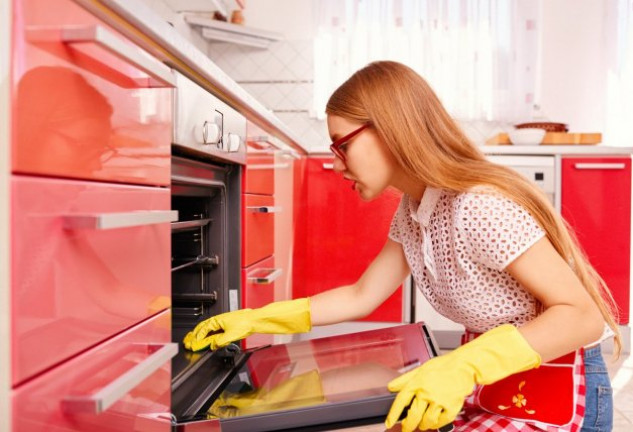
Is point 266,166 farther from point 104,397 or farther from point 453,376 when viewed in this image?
point 104,397

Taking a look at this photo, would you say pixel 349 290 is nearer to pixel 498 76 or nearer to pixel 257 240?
pixel 257 240

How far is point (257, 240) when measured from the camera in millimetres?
1671

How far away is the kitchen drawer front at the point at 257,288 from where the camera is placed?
A: 153 cm

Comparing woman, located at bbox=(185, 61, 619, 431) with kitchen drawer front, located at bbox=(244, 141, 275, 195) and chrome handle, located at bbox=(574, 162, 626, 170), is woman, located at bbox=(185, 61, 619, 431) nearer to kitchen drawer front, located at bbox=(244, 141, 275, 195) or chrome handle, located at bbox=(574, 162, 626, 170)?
kitchen drawer front, located at bbox=(244, 141, 275, 195)

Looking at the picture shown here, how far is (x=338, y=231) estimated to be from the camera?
280 centimetres

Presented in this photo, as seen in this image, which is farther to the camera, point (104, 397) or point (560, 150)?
point (560, 150)

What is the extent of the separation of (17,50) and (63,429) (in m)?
0.38

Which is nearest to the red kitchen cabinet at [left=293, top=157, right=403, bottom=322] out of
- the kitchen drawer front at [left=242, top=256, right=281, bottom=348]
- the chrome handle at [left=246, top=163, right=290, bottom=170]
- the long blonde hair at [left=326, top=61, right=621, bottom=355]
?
the chrome handle at [left=246, top=163, right=290, bottom=170]

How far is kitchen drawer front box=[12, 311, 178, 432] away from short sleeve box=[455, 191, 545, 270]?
0.54m

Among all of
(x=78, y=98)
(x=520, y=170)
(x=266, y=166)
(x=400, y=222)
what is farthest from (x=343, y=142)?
(x=520, y=170)

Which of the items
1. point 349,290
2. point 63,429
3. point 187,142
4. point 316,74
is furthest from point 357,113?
point 316,74

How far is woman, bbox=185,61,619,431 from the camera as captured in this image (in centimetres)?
93

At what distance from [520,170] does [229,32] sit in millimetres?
1690

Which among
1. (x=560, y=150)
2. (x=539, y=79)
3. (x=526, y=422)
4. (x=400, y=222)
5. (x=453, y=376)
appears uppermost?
(x=539, y=79)
